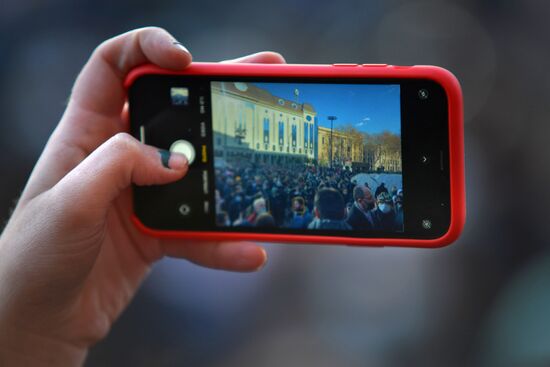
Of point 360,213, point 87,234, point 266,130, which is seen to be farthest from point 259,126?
point 87,234

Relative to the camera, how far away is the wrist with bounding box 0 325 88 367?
39.8 inches

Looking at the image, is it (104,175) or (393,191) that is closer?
(104,175)

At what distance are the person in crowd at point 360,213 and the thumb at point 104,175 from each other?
39cm

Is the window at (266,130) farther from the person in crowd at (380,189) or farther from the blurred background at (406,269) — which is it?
the blurred background at (406,269)

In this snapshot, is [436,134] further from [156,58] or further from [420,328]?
[420,328]

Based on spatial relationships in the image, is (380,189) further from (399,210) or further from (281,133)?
(281,133)

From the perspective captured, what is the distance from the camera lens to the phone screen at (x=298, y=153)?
1.10m

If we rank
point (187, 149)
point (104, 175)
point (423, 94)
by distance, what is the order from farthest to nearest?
1. point (187, 149)
2. point (423, 94)
3. point (104, 175)

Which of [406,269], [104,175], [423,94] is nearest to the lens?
[104,175]

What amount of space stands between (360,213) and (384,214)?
5 cm

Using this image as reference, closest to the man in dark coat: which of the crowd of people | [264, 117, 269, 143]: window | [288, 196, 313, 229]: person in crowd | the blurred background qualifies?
the crowd of people

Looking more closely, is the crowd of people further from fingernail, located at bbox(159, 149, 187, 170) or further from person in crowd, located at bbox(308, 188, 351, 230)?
fingernail, located at bbox(159, 149, 187, 170)

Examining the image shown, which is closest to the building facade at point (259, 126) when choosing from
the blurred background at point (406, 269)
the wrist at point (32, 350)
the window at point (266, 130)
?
the window at point (266, 130)

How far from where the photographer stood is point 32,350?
105 centimetres
